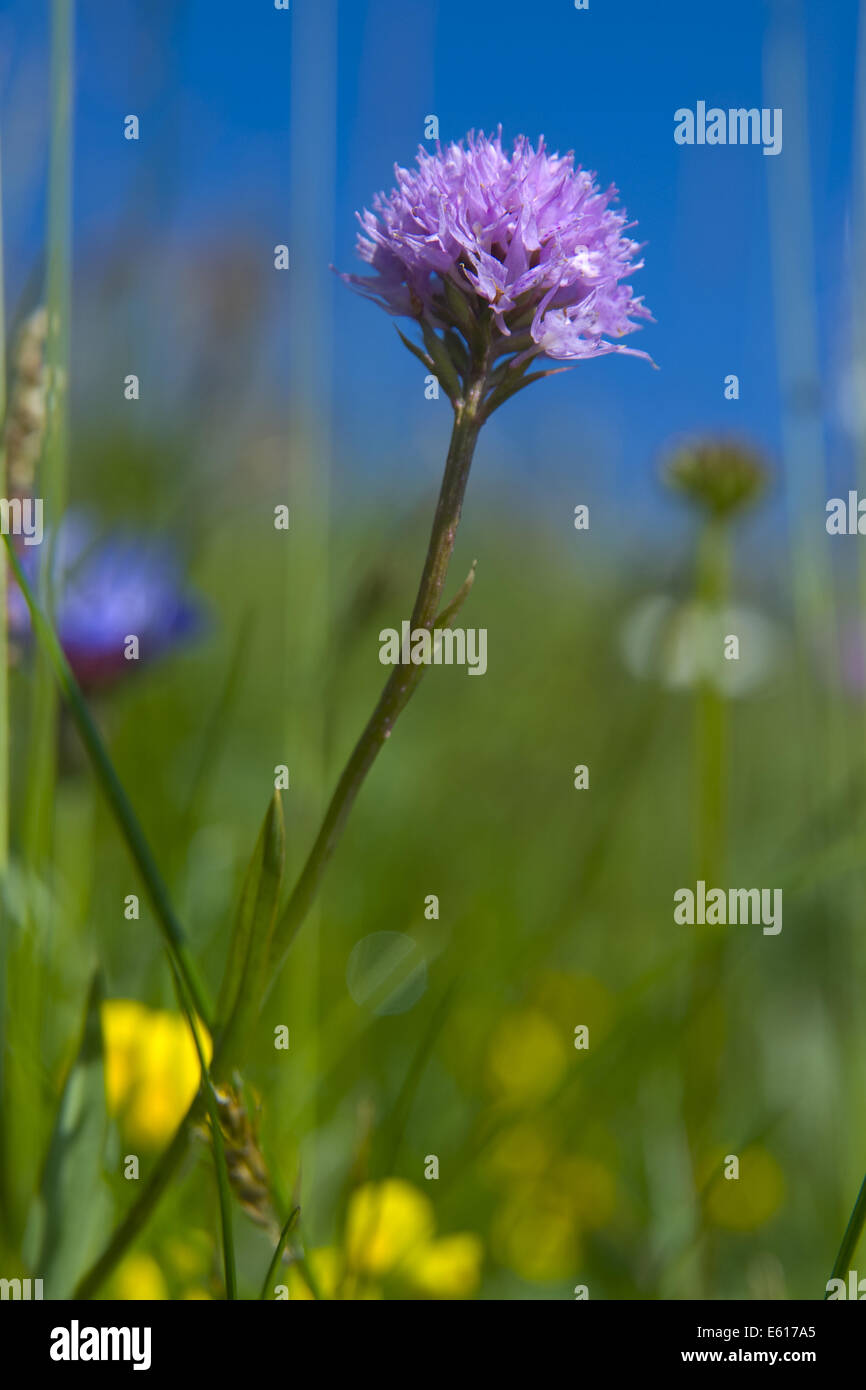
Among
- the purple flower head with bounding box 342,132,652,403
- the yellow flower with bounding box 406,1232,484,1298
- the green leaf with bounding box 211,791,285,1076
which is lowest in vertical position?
the yellow flower with bounding box 406,1232,484,1298

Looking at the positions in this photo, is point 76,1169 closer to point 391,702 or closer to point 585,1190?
point 391,702

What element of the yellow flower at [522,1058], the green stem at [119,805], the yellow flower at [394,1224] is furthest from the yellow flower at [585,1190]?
the green stem at [119,805]

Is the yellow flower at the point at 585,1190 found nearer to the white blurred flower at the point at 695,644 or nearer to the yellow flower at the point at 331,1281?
the yellow flower at the point at 331,1281

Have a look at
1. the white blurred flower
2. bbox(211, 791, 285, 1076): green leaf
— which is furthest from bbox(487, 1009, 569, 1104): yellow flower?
bbox(211, 791, 285, 1076): green leaf

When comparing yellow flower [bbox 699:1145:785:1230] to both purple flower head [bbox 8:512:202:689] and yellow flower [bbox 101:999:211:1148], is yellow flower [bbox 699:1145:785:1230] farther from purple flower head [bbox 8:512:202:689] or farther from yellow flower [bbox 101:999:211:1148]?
purple flower head [bbox 8:512:202:689]
